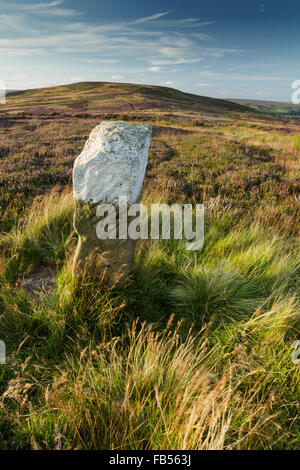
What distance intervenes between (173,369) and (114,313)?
0.96 m

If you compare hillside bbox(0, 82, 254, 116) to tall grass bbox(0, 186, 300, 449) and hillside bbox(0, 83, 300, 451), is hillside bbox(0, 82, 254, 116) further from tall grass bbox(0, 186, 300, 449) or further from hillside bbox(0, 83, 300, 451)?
tall grass bbox(0, 186, 300, 449)

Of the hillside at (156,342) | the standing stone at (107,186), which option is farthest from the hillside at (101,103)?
the standing stone at (107,186)

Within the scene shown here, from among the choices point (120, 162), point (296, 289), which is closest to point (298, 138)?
point (296, 289)

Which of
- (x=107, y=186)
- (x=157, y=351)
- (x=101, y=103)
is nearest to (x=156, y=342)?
(x=157, y=351)

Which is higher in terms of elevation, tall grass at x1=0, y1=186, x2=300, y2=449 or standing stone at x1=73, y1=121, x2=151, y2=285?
standing stone at x1=73, y1=121, x2=151, y2=285

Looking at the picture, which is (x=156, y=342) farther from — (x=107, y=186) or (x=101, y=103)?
(x=101, y=103)

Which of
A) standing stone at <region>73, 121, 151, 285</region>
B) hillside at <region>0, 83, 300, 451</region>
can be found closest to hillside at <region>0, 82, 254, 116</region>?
hillside at <region>0, 83, 300, 451</region>

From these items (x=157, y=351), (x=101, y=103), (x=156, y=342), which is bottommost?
(x=157, y=351)

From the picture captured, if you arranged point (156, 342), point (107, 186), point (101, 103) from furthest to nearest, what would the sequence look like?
point (101, 103)
point (107, 186)
point (156, 342)

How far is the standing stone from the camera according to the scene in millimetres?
2551

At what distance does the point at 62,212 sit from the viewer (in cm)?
467

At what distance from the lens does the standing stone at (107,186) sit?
100 inches

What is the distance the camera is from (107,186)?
2.54 m

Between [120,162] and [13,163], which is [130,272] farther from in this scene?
[13,163]
